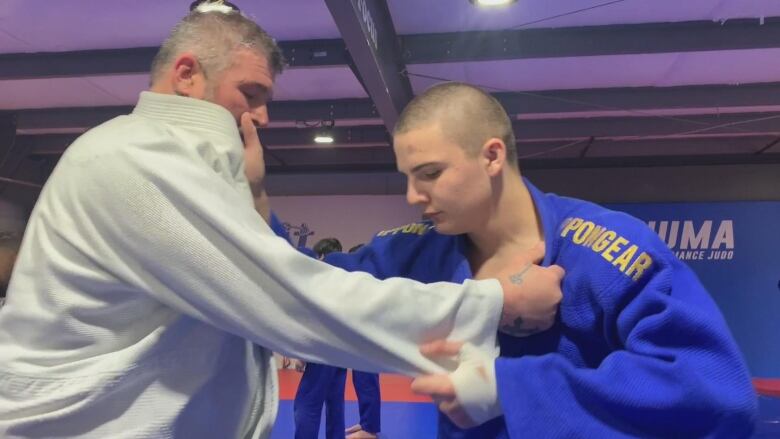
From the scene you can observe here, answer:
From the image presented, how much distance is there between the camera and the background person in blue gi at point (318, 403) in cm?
242

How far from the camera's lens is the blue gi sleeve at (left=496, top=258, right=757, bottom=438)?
3.60 ft

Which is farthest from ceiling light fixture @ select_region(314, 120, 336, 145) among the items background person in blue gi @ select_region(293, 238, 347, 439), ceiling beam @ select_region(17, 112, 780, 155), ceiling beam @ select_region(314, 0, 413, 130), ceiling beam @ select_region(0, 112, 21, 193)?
ceiling beam @ select_region(0, 112, 21, 193)

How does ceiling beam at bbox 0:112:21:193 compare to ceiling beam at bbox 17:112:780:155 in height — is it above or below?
below

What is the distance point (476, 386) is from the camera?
118 cm

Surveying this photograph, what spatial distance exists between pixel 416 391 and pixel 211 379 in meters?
0.39

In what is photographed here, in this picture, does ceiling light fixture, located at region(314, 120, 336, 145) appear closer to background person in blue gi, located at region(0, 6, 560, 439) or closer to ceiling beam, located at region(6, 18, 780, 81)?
ceiling beam, located at region(6, 18, 780, 81)

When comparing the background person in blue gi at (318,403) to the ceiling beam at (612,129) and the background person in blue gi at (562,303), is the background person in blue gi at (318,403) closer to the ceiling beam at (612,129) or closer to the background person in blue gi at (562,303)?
the background person in blue gi at (562,303)

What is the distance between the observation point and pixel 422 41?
5848 millimetres

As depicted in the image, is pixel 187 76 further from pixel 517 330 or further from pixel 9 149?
pixel 9 149

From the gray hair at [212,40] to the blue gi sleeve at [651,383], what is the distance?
0.89 m

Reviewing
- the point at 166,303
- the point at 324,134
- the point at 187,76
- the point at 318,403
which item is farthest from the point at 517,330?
the point at 324,134

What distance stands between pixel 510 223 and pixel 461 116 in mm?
280

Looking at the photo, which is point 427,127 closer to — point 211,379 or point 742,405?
point 211,379

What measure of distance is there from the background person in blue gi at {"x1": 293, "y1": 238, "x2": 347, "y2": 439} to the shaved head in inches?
40.1
